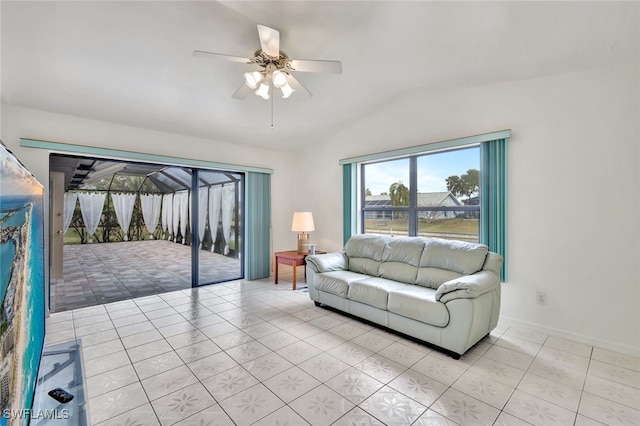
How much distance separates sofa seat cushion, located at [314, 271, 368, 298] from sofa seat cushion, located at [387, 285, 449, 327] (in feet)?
1.99

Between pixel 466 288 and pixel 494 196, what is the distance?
4.63 feet

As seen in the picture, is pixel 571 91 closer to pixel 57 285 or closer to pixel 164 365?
pixel 164 365

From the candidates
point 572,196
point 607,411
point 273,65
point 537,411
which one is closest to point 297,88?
point 273,65

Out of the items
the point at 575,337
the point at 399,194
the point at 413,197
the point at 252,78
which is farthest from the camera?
the point at 399,194

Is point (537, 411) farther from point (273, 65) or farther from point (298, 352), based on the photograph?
point (273, 65)

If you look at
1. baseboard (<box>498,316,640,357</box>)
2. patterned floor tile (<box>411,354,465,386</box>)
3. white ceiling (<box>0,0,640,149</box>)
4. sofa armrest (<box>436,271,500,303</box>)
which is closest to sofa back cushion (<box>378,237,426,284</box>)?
sofa armrest (<box>436,271,500,303</box>)

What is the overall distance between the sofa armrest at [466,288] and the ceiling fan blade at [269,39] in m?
2.42

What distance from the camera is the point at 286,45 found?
2.61m

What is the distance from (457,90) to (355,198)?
2.10 meters

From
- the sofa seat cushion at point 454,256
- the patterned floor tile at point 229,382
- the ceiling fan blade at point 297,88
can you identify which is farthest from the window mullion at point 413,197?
the patterned floor tile at point 229,382

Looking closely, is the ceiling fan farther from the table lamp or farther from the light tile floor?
the table lamp

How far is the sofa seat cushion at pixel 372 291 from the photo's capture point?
297cm

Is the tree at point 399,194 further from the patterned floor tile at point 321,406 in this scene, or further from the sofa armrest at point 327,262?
the patterned floor tile at point 321,406

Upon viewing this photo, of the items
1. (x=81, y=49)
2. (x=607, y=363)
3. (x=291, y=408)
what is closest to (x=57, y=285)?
(x=81, y=49)
